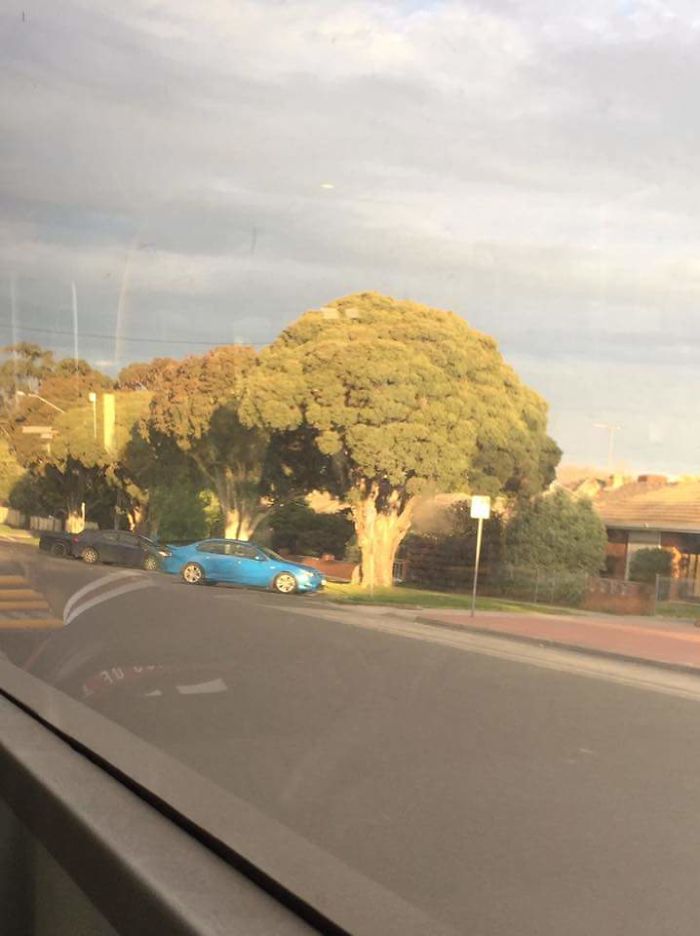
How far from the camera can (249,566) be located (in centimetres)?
320

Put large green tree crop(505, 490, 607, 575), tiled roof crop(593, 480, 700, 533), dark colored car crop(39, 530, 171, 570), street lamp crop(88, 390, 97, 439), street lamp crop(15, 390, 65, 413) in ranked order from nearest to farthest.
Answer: tiled roof crop(593, 480, 700, 533)
large green tree crop(505, 490, 607, 575)
dark colored car crop(39, 530, 171, 570)
street lamp crop(88, 390, 97, 439)
street lamp crop(15, 390, 65, 413)

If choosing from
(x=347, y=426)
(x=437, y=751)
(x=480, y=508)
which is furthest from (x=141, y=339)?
(x=437, y=751)

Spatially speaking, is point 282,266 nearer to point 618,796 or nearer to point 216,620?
point 216,620

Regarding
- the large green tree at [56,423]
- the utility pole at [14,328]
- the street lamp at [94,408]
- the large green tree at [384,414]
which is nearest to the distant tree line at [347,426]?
the large green tree at [384,414]

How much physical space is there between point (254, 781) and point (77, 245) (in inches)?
81.6

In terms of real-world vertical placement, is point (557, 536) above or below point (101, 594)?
above

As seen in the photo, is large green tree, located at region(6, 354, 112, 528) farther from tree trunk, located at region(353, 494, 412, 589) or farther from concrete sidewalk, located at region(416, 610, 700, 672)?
concrete sidewalk, located at region(416, 610, 700, 672)

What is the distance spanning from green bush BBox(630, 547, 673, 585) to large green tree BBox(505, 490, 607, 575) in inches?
3.5

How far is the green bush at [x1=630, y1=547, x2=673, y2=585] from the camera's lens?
2.90 metres

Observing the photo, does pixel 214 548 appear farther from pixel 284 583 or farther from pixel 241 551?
pixel 284 583

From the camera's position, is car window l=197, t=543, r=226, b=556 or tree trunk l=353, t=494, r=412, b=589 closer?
tree trunk l=353, t=494, r=412, b=589

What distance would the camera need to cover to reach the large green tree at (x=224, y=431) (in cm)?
321

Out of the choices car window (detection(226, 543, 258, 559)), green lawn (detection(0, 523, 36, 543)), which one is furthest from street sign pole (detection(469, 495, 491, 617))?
green lawn (detection(0, 523, 36, 543))

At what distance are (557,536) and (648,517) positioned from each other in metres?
0.32
